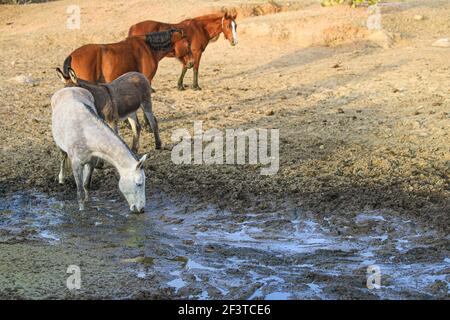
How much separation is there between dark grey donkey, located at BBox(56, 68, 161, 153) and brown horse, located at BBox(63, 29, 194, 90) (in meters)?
1.10

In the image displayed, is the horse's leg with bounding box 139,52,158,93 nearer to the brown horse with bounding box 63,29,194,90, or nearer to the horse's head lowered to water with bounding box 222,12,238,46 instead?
the brown horse with bounding box 63,29,194,90

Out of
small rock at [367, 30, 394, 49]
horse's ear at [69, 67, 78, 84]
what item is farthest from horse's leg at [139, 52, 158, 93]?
small rock at [367, 30, 394, 49]

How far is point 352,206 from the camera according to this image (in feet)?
26.6

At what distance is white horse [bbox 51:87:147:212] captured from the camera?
7.55 m

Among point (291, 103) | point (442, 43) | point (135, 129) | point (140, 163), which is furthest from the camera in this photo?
point (442, 43)

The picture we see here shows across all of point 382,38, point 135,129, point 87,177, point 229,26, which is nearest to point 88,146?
point 87,177

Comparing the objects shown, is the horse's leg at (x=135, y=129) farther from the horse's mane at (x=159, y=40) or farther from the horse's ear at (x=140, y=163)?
the horse's ear at (x=140, y=163)

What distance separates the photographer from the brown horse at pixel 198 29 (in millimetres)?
13570

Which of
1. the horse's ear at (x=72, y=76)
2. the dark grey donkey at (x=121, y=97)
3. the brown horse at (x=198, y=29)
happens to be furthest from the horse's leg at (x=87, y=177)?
the brown horse at (x=198, y=29)

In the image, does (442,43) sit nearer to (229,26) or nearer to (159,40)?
(229,26)

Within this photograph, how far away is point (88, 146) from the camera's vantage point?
778 cm

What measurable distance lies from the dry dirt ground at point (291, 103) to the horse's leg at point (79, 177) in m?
0.55

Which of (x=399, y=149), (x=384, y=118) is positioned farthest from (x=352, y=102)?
(x=399, y=149)

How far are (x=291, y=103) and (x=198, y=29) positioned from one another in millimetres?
2687
